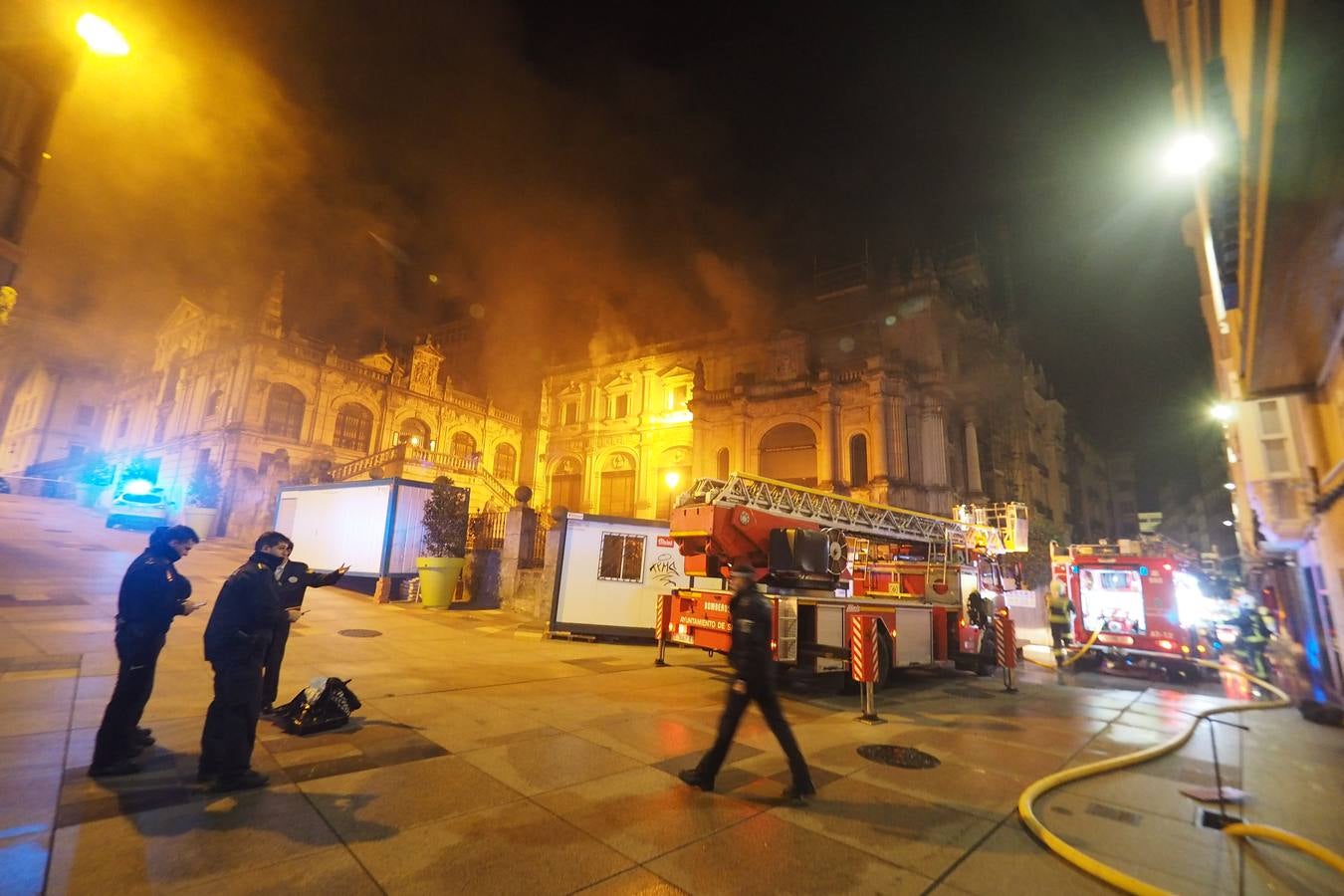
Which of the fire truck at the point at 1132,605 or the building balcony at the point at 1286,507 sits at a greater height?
the building balcony at the point at 1286,507

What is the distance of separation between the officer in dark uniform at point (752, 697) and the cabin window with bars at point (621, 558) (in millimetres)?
8422

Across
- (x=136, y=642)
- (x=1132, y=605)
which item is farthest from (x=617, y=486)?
(x=136, y=642)

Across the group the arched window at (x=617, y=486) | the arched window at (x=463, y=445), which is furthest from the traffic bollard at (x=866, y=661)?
the arched window at (x=463, y=445)

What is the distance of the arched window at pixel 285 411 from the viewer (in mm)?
31766

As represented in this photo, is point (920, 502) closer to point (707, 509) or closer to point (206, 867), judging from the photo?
point (707, 509)

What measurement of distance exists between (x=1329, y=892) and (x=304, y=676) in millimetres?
9426

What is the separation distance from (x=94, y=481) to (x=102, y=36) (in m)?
49.2

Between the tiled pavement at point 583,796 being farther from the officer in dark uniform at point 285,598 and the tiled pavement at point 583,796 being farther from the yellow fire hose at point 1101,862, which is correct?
the officer in dark uniform at point 285,598

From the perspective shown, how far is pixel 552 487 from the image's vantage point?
40.3 meters

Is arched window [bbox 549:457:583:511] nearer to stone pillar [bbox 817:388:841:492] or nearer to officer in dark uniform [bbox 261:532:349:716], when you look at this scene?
stone pillar [bbox 817:388:841:492]

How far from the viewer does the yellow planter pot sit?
14773 millimetres

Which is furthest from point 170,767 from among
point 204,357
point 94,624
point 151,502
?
point 204,357

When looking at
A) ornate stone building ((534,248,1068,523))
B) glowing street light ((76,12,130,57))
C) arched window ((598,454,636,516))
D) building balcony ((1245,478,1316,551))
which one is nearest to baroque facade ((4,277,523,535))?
ornate stone building ((534,248,1068,523))

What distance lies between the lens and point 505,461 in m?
43.2
